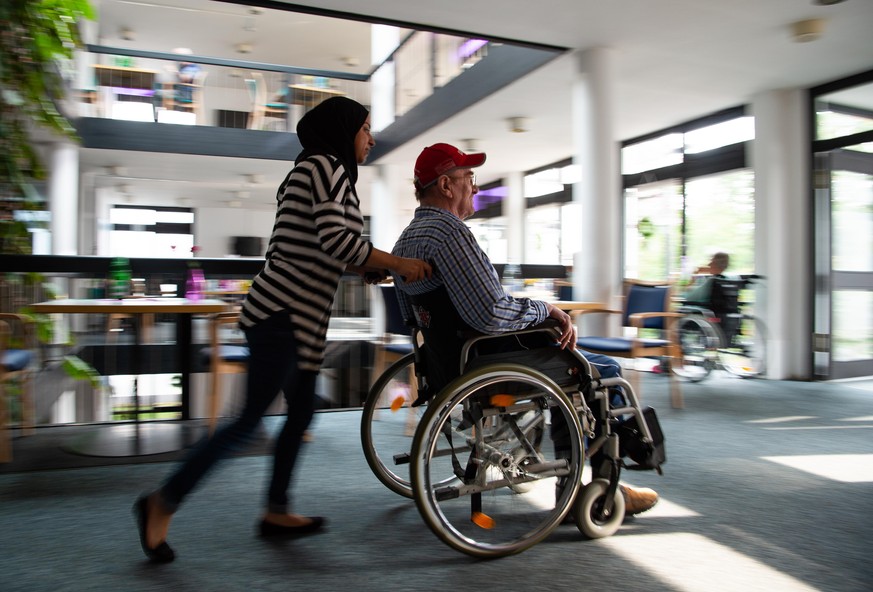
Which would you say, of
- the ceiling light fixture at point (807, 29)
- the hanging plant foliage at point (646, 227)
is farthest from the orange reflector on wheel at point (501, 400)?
the hanging plant foliage at point (646, 227)

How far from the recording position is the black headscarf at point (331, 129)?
1.84m

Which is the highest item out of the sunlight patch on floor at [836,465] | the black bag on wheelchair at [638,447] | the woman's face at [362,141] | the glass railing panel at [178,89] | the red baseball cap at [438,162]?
the glass railing panel at [178,89]

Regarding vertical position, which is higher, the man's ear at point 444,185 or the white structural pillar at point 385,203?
the white structural pillar at point 385,203

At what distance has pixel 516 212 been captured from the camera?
37.3ft

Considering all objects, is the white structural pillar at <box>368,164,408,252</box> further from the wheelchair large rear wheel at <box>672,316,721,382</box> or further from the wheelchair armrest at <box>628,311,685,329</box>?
→ the wheelchair armrest at <box>628,311,685,329</box>

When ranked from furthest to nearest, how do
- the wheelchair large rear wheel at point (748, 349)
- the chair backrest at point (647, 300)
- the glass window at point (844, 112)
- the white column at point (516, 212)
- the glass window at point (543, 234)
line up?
the white column at point (516, 212) < the glass window at point (543, 234) < the wheelchair large rear wheel at point (748, 349) < the glass window at point (844, 112) < the chair backrest at point (647, 300)

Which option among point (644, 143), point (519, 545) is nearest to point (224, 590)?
point (519, 545)

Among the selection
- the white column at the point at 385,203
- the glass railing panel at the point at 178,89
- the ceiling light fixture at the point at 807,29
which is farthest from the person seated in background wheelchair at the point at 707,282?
the glass railing panel at the point at 178,89

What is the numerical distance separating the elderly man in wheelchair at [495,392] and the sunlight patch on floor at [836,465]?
1298mm

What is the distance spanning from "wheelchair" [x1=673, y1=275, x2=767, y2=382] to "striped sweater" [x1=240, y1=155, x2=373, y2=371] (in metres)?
4.53

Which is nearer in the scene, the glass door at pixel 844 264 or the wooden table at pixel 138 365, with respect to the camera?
the wooden table at pixel 138 365

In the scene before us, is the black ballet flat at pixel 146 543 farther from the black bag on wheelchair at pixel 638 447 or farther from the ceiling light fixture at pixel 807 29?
the ceiling light fixture at pixel 807 29

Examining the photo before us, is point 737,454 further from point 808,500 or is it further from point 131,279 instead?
point 131,279

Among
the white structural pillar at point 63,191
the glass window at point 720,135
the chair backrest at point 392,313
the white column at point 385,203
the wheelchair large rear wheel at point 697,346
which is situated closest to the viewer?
the chair backrest at point 392,313
